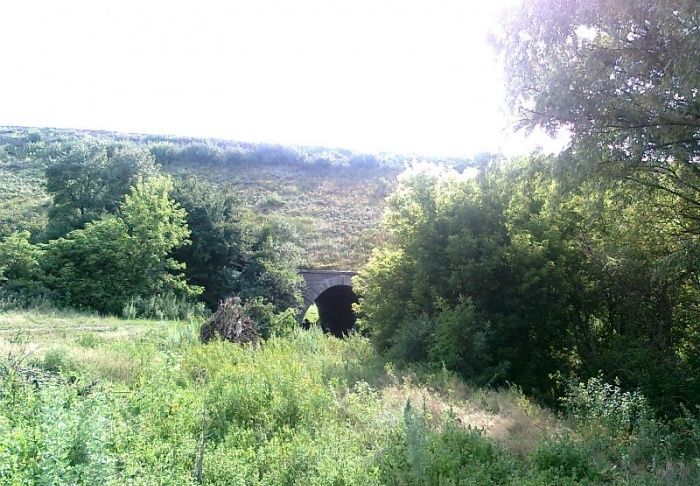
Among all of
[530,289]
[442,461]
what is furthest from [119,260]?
[442,461]

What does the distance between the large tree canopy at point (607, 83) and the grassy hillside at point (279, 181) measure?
755 inches

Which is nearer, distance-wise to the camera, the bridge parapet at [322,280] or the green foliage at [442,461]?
the green foliage at [442,461]

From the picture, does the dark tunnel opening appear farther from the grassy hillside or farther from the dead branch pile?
the dead branch pile

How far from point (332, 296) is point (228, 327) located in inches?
658

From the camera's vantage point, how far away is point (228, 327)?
12.8 meters

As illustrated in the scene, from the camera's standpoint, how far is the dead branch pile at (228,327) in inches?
500

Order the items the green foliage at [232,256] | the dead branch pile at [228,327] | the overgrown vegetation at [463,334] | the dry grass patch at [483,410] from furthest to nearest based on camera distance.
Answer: the green foliage at [232,256] < the dead branch pile at [228,327] < the dry grass patch at [483,410] < the overgrown vegetation at [463,334]

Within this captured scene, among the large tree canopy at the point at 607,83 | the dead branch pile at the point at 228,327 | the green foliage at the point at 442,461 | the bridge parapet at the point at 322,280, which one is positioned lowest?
the bridge parapet at the point at 322,280

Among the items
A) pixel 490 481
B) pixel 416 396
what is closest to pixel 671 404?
pixel 416 396

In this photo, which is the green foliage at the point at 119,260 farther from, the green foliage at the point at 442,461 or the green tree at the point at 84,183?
the green foliage at the point at 442,461

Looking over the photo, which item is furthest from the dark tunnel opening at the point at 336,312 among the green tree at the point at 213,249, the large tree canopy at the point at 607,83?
the large tree canopy at the point at 607,83

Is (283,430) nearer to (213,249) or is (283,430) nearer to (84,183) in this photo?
(213,249)

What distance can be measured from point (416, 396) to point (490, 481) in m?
3.24

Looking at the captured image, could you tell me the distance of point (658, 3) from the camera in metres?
6.00
